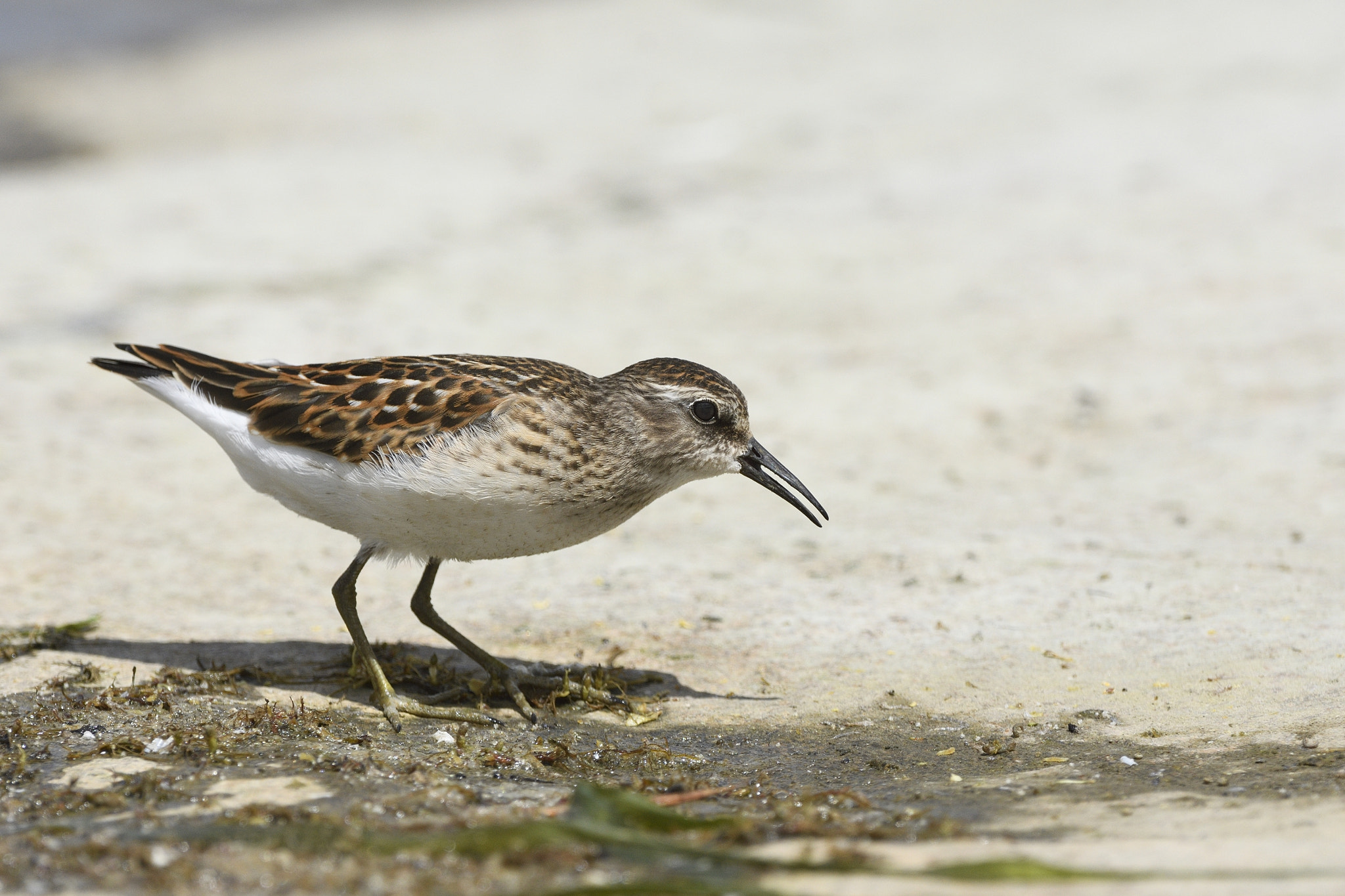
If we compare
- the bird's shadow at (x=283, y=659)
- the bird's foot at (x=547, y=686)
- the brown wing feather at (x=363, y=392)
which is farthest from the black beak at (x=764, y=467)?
the bird's foot at (x=547, y=686)

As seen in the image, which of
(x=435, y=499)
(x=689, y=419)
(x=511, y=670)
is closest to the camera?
(x=435, y=499)

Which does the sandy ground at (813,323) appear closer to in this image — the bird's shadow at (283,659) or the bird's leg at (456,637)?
the bird's shadow at (283,659)

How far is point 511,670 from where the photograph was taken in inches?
258

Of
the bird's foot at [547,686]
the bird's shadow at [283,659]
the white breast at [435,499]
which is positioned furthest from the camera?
the bird's shadow at [283,659]

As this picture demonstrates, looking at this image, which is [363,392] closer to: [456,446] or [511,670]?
[456,446]

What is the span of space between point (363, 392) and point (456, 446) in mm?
697

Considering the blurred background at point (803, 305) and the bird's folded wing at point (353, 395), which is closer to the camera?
the bird's folded wing at point (353, 395)

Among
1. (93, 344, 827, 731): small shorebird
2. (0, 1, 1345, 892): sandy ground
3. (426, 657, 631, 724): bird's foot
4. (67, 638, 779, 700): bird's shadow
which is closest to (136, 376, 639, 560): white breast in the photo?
(93, 344, 827, 731): small shorebird

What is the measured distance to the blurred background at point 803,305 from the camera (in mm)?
7410

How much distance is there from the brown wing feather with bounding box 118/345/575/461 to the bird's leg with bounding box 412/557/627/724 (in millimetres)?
750

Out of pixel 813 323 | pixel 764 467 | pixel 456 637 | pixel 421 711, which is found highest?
pixel 813 323

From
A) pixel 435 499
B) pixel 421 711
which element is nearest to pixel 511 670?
pixel 421 711

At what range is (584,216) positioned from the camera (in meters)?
14.7

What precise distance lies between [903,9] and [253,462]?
62.8ft
